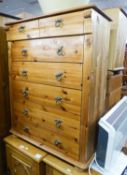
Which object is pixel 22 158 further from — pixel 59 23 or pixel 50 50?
pixel 59 23

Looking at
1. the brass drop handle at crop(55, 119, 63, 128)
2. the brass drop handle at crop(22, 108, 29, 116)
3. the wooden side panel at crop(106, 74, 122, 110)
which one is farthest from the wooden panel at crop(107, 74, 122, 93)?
the brass drop handle at crop(22, 108, 29, 116)

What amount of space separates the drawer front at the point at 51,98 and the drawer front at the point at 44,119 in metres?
0.02

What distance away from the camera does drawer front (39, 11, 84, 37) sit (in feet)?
3.06

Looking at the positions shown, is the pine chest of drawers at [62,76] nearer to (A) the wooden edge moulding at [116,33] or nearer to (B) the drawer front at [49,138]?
(B) the drawer front at [49,138]

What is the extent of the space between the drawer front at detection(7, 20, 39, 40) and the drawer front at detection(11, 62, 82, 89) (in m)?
0.21

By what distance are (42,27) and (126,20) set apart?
72 cm

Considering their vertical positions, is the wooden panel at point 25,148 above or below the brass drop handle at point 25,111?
below

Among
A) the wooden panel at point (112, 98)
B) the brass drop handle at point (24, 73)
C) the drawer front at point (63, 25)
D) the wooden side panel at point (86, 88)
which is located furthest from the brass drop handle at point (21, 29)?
the wooden panel at point (112, 98)

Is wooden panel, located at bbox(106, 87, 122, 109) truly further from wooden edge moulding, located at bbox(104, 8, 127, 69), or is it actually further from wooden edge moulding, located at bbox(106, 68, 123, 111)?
wooden edge moulding, located at bbox(104, 8, 127, 69)

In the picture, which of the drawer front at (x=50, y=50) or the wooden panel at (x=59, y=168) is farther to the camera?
the wooden panel at (x=59, y=168)

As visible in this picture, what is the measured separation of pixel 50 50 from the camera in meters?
1.11

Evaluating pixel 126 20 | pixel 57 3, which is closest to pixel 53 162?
pixel 57 3

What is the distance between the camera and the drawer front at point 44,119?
42.9 inches

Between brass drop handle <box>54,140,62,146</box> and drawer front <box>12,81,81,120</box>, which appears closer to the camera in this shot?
drawer front <box>12,81,81,120</box>
